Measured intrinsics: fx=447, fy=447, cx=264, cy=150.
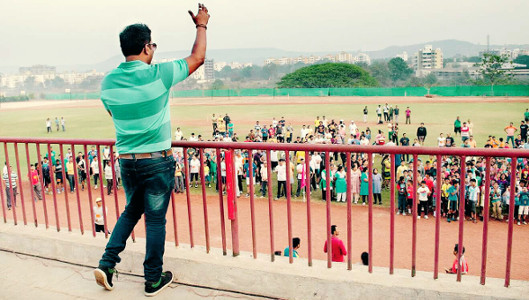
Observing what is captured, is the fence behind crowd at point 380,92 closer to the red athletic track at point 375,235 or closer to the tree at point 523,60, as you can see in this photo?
the red athletic track at point 375,235

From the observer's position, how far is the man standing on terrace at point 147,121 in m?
2.75

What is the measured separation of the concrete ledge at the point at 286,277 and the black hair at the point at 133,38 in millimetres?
1530

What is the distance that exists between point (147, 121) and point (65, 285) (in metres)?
1.48

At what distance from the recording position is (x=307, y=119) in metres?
39.6

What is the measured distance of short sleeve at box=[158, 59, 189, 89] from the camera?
2.73 metres

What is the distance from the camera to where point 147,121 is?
9.24 ft

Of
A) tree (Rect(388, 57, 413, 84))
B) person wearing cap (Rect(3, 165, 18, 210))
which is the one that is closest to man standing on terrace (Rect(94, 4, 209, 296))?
person wearing cap (Rect(3, 165, 18, 210))

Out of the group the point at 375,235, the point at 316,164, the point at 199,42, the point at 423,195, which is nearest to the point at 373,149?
the point at 199,42

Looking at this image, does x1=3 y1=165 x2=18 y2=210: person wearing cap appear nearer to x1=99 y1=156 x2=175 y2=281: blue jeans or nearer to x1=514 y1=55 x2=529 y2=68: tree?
x1=99 y1=156 x2=175 y2=281: blue jeans

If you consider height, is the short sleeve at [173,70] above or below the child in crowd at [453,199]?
above

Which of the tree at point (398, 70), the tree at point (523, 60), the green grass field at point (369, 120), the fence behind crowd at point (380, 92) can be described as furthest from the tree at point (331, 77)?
the tree at point (523, 60)

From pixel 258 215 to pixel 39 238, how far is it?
10.8m

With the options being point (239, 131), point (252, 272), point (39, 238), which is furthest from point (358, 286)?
point (239, 131)

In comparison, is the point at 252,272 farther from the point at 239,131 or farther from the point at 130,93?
the point at 239,131
